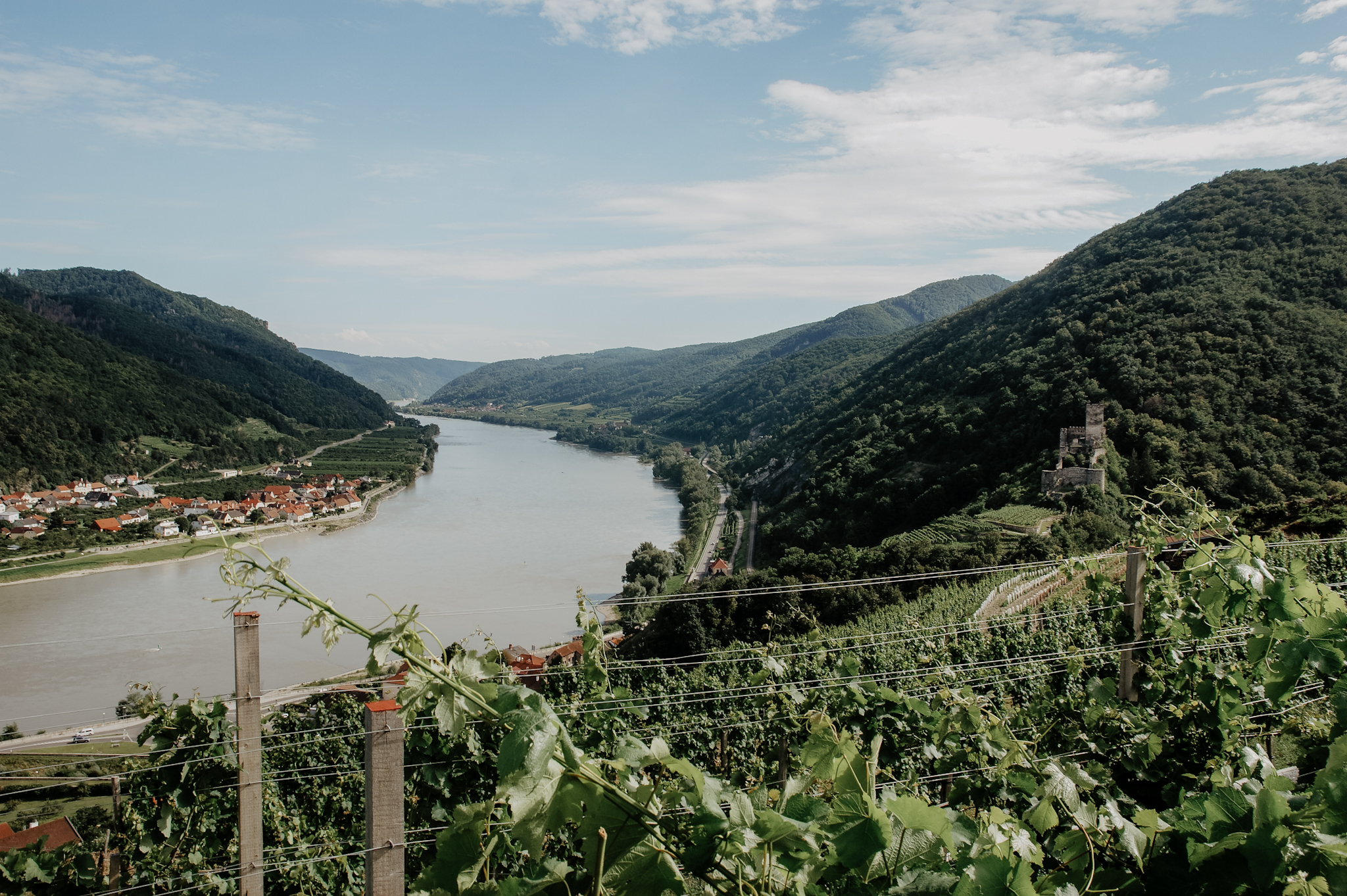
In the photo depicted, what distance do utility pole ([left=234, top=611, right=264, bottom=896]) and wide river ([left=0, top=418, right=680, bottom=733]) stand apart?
2.23 meters

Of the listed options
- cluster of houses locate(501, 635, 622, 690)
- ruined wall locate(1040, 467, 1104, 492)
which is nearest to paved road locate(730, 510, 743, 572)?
ruined wall locate(1040, 467, 1104, 492)

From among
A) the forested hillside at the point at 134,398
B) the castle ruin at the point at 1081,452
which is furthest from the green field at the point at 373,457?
the castle ruin at the point at 1081,452

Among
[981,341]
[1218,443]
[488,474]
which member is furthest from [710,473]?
[1218,443]

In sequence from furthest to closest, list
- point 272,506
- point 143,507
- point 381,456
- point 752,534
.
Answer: point 381,456
point 143,507
point 272,506
point 752,534

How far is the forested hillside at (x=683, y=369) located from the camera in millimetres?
105438

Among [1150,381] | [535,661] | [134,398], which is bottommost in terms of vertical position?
[535,661]

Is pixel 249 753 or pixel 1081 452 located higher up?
pixel 249 753

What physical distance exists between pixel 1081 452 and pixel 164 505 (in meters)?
38.6

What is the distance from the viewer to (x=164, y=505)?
36688mm

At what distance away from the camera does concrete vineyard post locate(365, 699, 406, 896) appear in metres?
1.38

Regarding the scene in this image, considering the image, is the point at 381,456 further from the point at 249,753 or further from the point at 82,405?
the point at 249,753

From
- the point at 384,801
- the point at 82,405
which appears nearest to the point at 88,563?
the point at 82,405

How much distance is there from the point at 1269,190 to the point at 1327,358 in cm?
1409

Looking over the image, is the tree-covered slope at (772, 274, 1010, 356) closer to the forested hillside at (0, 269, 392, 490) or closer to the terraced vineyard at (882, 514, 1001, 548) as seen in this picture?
the forested hillside at (0, 269, 392, 490)
